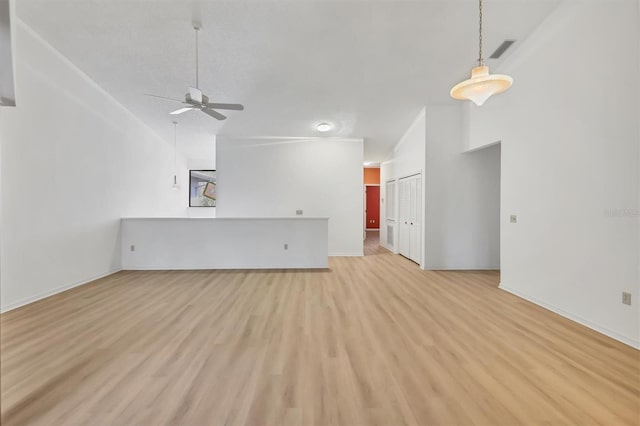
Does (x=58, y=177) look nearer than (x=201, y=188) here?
Yes

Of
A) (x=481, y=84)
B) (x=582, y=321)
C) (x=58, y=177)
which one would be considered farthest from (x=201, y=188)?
(x=582, y=321)

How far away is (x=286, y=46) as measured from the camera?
3.93m

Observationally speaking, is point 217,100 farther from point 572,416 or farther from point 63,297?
point 572,416

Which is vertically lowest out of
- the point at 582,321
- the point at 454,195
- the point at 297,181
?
the point at 582,321

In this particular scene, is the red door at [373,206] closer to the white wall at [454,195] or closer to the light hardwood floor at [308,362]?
the white wall at [454,195]

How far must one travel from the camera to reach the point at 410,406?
1734 mm

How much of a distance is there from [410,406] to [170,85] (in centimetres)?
539

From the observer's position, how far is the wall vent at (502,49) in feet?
12.6

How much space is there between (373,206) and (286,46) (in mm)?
8585

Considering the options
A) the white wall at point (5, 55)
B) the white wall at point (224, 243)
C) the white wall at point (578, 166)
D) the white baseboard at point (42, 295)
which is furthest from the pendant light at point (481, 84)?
the white baseboard at point (42, 295)

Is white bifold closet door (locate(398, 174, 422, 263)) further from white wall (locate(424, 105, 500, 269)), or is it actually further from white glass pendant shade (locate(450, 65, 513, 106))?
white glass pendant shade (locate(450, 65, 513, 106))

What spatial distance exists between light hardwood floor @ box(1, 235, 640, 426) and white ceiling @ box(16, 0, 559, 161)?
3.12m

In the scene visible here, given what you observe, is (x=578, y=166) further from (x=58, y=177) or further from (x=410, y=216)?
(x=58, y=177)

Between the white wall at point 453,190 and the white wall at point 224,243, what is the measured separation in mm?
2184
